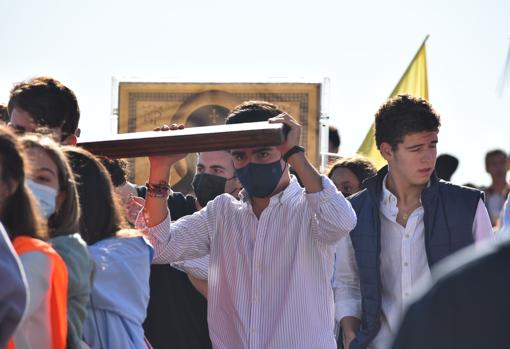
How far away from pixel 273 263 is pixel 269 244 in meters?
0.09

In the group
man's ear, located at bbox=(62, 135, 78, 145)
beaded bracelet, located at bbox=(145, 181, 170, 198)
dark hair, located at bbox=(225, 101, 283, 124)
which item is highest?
dark hair, located at bbox=(225, 101, 283, 124)

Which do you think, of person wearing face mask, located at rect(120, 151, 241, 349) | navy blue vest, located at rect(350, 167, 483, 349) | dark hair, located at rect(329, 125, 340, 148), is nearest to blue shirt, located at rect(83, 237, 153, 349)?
person wearing face mask, located at rect(120, 151, 241, 349)

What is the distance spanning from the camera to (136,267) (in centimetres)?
464

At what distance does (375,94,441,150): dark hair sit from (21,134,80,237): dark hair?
2451 millimetres

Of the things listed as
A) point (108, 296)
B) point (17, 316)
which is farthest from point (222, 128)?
point (17, 316)

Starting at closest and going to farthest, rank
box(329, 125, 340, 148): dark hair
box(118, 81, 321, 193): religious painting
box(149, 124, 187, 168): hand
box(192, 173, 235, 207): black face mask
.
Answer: box(149, 124, 187, 168): hand
box(192, 173, 235, 207): black face mask
box(118, 81, 321, 193): religious painting
box(329, 125, 340, 148): dark hair

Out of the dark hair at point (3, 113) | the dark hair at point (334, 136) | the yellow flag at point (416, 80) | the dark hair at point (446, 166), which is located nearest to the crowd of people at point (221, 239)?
the dark hair at point (3, 113)

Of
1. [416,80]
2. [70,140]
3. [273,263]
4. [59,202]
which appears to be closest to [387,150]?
[273,263]

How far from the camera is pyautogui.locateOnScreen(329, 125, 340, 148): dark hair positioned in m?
11.2

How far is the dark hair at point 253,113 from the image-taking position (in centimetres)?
566

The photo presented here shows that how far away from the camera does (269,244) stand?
5.46m

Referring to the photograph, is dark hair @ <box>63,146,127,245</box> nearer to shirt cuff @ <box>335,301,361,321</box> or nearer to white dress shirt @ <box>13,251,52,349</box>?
white dress shirt @ <box>13,251,52,349</box>

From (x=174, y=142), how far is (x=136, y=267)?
66cm

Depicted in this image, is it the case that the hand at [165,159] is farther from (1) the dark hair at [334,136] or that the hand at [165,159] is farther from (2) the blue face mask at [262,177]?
(1) the dark hair at [334,136]
